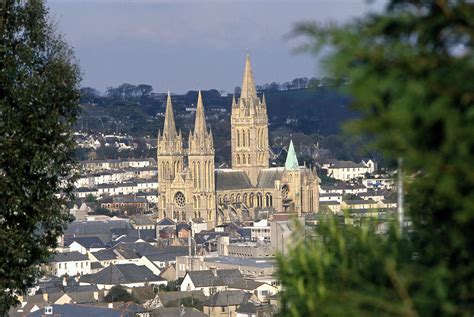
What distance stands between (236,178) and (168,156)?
146 inches

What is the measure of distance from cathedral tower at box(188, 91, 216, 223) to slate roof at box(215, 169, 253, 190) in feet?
3.29

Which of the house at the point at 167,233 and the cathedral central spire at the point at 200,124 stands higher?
the cathedral central spire at the point at 200,124

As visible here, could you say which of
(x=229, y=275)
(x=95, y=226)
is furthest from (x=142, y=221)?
(x=229, y=275)

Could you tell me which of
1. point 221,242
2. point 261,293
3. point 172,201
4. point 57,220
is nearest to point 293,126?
point 172,201

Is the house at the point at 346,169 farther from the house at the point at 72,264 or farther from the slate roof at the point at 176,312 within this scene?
the slate roof at the point at 176,312

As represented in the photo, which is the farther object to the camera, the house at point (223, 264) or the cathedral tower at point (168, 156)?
the cathedral tower at point (168, 156)

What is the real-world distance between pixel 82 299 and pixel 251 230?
64.1 feet

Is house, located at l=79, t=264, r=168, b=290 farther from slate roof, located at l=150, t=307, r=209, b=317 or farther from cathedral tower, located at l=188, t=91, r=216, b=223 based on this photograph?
cathedral tower, located at l=188, t=91, r=216, b=223

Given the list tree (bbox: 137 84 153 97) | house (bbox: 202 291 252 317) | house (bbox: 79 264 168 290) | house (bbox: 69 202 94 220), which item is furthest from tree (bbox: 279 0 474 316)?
tree (bbox: 137 84 153 97)

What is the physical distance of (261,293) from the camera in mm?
42688

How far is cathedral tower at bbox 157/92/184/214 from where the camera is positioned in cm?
6788

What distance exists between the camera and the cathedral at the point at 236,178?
6669 cm

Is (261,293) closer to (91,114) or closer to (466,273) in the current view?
(466,273)

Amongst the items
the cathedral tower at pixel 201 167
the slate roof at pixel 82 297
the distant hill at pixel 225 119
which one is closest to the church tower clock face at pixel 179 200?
the cathedral tower at pixel 201 167
